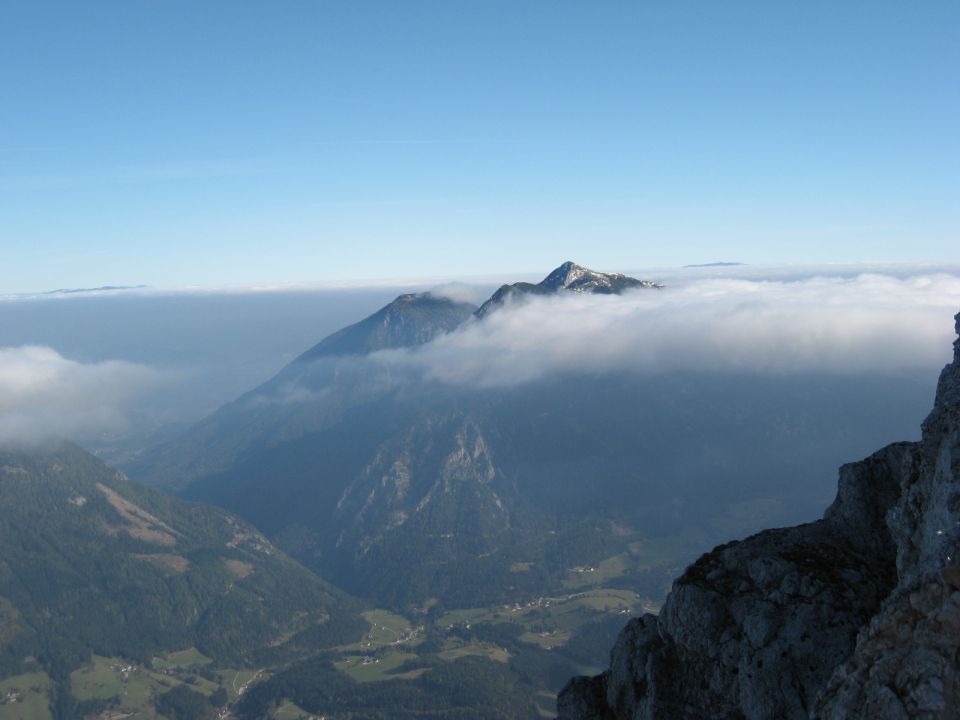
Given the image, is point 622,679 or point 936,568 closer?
point 936,568

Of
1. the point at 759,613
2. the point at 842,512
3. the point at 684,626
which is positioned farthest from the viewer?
the point at 842,512

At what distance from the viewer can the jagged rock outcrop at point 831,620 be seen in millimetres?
19859

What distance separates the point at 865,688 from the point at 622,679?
65.7ft

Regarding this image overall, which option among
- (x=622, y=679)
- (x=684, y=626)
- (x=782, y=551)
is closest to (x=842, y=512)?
(x=782, y=551)

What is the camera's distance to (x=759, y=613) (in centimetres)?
3222

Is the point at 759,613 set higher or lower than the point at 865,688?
lower

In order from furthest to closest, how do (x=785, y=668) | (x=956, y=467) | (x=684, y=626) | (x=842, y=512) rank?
(x=842, y=512), (x=684, y=626), (x=785, y=668), (x=956, y=467)

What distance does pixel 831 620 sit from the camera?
30219 mm

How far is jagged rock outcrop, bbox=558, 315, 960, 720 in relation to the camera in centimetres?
1986

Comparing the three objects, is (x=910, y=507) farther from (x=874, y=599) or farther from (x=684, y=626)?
(x=684, y=626)

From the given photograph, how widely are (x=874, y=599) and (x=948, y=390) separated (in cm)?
1005

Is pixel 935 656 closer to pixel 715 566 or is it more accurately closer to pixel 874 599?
pixel 874 599

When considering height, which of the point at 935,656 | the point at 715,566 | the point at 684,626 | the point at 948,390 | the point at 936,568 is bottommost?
the point at 684,626

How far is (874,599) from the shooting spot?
30875 mm
